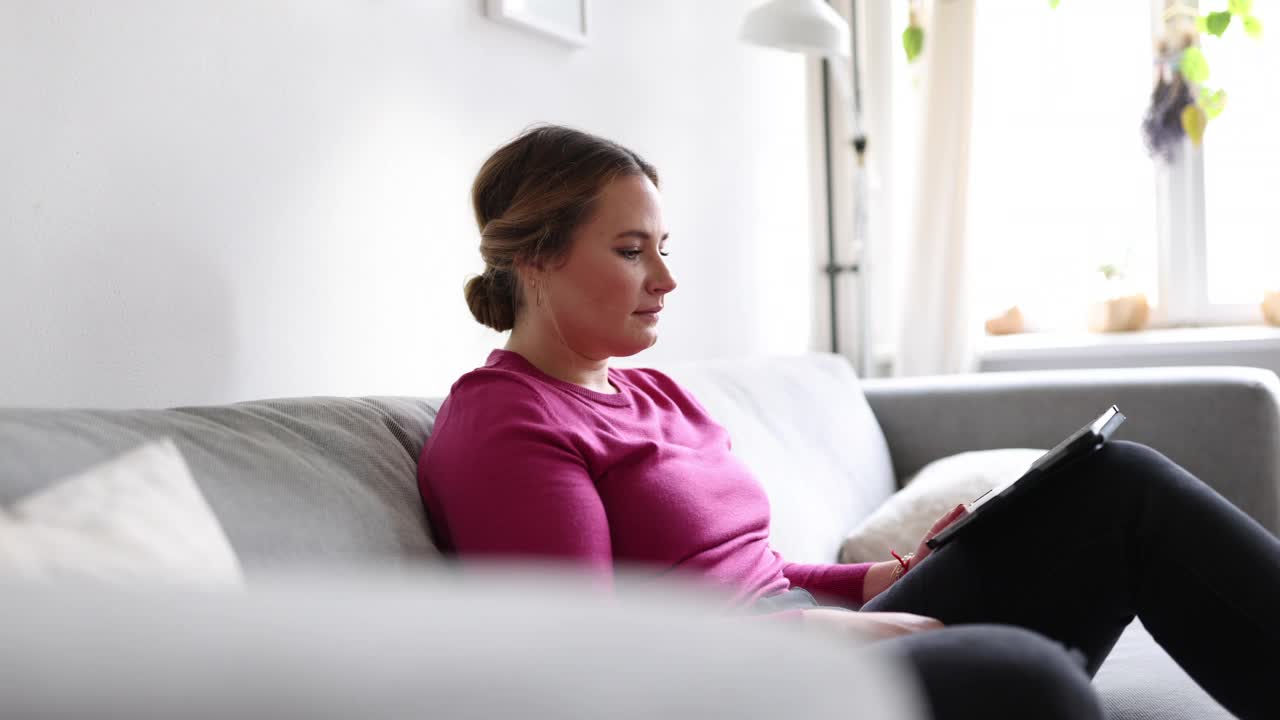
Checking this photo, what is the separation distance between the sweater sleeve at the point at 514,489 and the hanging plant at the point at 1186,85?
2.84 m

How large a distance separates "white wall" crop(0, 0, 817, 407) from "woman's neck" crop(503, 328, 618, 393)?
1.08 ft

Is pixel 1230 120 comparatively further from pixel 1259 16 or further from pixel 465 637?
pixel 465 637

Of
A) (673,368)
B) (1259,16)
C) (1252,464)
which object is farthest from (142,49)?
(1259,16)

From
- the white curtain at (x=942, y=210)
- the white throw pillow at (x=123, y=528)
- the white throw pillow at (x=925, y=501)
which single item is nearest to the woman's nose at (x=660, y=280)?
the white throw pillow at (x=123, y=528)

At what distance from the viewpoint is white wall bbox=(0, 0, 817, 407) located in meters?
1.13

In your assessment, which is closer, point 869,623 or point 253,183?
point 869,623

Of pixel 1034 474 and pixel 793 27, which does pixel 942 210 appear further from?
pixel 1034 474

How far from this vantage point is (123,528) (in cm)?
75

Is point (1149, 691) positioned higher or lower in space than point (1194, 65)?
lower

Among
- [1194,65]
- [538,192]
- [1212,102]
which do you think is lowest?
[538,192]

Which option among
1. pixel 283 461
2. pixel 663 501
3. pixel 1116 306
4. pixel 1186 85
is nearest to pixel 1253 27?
pixel 1186 85

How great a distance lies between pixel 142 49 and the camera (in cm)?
124

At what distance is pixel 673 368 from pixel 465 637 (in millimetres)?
1582

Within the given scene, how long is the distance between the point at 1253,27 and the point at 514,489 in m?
3.08
